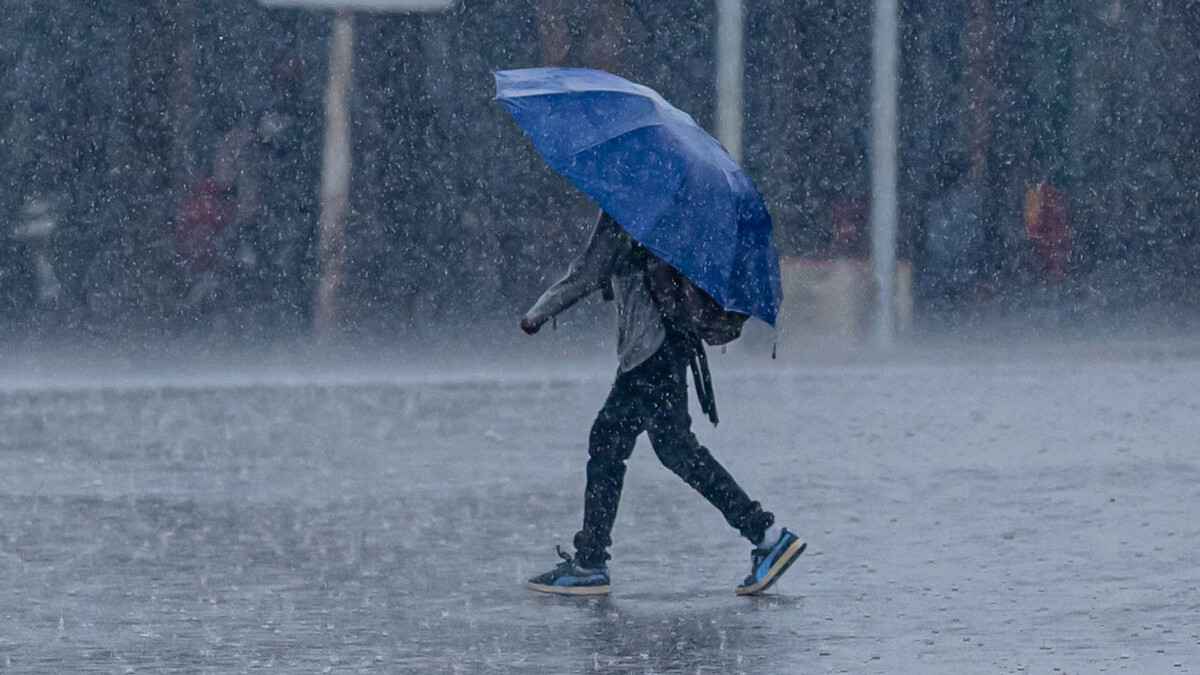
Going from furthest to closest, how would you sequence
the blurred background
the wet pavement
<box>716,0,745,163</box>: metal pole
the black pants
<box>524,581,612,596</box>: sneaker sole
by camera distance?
the blurred background → <box>716,0,745,163</box>: metal pole → <box>524,581,612,596</box>: sneaker sole → the black pants → the wet pavement

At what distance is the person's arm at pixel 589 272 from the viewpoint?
7.54 metres

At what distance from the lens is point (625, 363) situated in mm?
7645

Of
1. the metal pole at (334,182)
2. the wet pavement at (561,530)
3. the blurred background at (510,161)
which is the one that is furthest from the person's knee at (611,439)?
the metal pole at (334,182)

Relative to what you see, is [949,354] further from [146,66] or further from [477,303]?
[146,66]

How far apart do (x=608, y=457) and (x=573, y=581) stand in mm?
435

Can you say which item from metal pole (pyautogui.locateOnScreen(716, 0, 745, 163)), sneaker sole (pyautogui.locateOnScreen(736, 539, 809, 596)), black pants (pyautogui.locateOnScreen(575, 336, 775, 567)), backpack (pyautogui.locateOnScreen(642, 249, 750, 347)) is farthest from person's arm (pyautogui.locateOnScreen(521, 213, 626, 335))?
metal pole (pyautogui.locateOnScreen(716, 0, 745, 163))

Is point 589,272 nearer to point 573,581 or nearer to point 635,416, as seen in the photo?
point 635,416

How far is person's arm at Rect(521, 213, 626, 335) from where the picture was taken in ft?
24.7

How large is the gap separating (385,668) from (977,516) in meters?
3.71

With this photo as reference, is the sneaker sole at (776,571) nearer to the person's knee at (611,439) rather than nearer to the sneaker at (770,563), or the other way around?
the sneaker at (770,563)

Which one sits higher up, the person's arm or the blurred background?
the person's arm

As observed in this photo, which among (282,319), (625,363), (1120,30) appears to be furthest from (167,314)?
(625,363)

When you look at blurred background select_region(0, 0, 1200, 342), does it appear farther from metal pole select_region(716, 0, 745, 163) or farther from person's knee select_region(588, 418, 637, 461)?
person's knee select_region(588, 418, 637, 461)

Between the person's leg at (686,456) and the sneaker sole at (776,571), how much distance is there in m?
0.12
